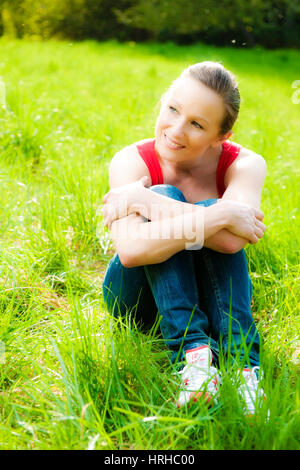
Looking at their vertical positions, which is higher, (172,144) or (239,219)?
(172,144)

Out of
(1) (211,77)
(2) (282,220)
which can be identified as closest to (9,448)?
(1) (211,77)

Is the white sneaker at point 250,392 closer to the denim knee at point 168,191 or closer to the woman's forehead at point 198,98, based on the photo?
the denim knee at point 168,191

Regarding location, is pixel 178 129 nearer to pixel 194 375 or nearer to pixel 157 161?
pixel 157 161

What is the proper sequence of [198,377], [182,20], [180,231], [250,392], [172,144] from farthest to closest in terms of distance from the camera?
[182,20] → [172,144] → [180,231] → [198,377] → [250,392]

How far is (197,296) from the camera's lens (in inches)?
60.4

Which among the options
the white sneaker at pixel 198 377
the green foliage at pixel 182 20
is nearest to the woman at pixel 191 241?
the white sneaker at pixel 198 377

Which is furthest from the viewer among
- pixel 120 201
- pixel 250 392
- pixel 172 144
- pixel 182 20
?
pixel 182 20

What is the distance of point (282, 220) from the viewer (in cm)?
236

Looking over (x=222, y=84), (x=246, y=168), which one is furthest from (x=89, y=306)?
(x=222, y=84)

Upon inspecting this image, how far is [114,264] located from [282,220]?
1072 millimetres

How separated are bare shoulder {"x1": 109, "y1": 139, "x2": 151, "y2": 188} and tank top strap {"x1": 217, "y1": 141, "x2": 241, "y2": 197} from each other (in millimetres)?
290

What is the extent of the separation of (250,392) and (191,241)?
1.55ft

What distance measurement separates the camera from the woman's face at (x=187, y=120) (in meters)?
1.66

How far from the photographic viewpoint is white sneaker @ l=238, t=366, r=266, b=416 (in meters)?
1.20
